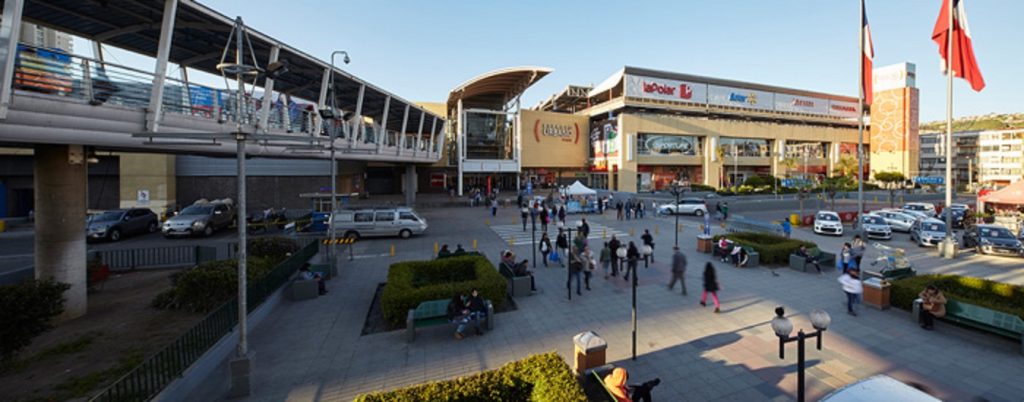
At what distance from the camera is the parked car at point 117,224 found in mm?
21266

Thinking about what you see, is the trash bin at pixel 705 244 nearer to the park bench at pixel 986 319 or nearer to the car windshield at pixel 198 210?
the park bench at pixel 986 319

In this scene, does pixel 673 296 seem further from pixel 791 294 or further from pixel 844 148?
pixel 844 148

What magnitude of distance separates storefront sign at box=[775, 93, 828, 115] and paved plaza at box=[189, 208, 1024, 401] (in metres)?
68.6

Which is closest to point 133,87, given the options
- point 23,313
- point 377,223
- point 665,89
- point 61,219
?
point 61,219

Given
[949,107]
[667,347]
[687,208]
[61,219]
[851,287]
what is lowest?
[667,347]

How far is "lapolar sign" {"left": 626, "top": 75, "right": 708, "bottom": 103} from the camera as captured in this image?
56781mm

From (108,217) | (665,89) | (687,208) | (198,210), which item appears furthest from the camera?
→ (665,89)

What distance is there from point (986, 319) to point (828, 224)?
57.4ft

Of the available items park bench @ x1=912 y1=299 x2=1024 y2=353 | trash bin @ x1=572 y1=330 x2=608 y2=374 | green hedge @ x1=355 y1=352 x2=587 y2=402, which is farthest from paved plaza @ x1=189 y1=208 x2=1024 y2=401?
green hedge @ x1=355 y1=352 x2=587 y2=402

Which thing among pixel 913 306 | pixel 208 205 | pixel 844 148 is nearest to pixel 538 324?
pixel 913 306

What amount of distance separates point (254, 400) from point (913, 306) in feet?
48.5

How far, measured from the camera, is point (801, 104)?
70938 mm

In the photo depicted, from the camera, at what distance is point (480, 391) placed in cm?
578

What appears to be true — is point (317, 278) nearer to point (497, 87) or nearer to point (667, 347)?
point (667, 347)
